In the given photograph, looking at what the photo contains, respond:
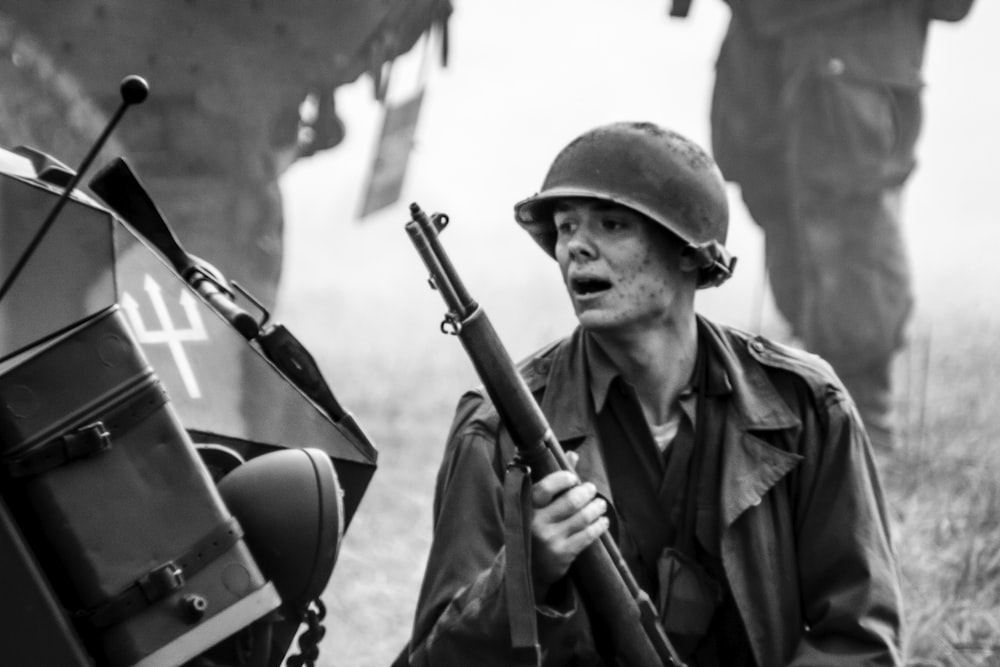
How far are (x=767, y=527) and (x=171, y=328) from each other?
1132 millimetres

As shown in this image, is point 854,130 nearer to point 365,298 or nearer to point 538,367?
point 538,367

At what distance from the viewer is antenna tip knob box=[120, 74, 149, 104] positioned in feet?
8.67

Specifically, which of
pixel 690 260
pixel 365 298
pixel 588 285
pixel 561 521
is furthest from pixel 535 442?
pixel 365 298

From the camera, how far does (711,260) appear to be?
11.7 feet

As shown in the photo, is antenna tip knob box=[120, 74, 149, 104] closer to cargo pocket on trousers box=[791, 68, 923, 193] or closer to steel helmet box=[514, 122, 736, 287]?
steel helmet box=[514, 122, 736, 287]

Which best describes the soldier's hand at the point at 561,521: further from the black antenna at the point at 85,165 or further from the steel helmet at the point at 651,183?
the black antenna at the point at 85,165

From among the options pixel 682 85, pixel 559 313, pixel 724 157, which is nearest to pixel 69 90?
pixel 724 157

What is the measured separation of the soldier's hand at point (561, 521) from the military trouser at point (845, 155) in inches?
192

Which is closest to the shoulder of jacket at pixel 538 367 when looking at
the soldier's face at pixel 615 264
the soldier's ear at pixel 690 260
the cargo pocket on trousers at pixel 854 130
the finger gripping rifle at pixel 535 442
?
the soldier's face at pixel 615 264

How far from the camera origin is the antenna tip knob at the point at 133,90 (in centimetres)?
264

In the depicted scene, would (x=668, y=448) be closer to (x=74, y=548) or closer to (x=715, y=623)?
(x=715, y=623)

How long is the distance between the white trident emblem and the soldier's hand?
0.63 m

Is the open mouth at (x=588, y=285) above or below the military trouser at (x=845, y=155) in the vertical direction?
above

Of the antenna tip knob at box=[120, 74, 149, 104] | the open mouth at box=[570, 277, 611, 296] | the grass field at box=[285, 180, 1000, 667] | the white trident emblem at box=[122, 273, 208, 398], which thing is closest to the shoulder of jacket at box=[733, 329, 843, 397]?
the open mouth at box=[570, 277, 611, 296]
